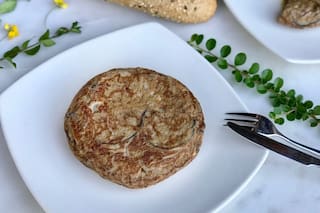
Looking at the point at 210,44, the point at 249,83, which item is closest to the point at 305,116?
the point at 249,83

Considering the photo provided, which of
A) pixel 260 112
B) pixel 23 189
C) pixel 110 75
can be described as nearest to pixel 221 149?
pixel 260 112

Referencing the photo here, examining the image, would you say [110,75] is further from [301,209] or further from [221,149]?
[301,209]

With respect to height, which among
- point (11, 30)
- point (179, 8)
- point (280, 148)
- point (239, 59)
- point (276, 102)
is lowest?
point (280, 148)

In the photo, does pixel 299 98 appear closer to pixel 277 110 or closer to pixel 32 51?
pixel 277 110

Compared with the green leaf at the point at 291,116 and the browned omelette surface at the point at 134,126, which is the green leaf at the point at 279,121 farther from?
the browned omelette surface at the point at 134,126

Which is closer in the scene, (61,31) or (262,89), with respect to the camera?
(262,89)

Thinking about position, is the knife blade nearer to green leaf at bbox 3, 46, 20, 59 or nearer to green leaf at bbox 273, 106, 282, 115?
green leaf at bbox 273, 106, 282, 115
